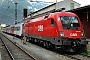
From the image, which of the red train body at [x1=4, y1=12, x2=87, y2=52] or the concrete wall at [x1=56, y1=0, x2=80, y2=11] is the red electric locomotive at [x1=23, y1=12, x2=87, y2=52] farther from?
the concrete wall at [x1=56, y1=0, x2=80, y2=11]

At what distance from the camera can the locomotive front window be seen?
1606cm

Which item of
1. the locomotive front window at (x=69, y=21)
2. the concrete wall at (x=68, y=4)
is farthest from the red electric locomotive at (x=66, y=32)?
the concrete wall at (x=68, y=4)

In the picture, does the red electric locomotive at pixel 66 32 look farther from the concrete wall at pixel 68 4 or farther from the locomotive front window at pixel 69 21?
the concrete wall at pixel 68 4

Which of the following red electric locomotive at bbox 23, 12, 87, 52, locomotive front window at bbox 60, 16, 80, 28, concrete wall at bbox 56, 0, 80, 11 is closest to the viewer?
red electric locomotive at bbox 23, 12, 87, 52

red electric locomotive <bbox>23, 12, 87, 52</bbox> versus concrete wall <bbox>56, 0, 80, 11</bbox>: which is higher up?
concrete wall <bbox>56, 0, 80, 11</bbox>

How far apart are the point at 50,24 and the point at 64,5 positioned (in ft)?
74.5

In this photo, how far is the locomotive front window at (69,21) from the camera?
16062 mm

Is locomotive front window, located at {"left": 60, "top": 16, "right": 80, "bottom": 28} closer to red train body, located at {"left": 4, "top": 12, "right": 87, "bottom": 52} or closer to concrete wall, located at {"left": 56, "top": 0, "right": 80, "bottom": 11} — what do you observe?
red train body, located at {"left": 4, "top": 12, "right": 87, "bottom": 52}

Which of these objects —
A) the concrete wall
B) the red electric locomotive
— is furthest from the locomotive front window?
the concrete wall

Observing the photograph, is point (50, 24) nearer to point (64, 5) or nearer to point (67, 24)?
point (67, 24)

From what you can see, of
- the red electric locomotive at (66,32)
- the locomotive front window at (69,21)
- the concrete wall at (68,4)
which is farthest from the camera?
the concrete wall at (68,4)

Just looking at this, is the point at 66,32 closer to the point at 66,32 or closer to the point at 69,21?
the point at 66,32

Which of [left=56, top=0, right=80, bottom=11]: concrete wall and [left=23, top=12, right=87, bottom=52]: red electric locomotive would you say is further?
[left=56, top=0, right=80, bottom=11]: concrete wall

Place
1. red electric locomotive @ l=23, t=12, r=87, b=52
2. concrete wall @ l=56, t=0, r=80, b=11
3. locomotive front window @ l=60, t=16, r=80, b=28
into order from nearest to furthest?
red electric locomotive @ l=23, t=12, r=87, b=52 < locomotive front window @ l=60, t=16, r=80, b=28 < concrete wall @ l=56, t=0, r=80, b=11
